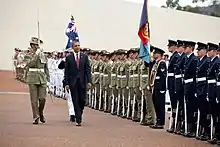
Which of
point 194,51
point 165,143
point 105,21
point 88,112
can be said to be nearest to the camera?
point 165,143

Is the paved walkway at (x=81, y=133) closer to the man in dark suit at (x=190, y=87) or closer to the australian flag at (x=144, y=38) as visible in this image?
Result: the man in dark suit at (x=190, y=87)

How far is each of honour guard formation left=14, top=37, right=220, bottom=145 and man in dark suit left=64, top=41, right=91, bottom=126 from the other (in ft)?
1.24

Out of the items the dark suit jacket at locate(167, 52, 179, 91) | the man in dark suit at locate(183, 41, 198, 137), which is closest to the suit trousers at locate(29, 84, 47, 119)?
the dark suit jacket at locate(167, 52, 179, 91)

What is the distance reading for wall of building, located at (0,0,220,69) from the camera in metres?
46.2

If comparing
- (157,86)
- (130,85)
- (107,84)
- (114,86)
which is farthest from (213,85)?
(107,84)

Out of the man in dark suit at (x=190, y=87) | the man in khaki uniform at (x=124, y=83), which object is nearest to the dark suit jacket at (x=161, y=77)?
the man in dark suit at (x=190, y=87)

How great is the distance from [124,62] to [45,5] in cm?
3072

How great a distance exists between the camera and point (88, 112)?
61.8 feet

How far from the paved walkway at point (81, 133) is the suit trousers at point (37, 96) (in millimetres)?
401

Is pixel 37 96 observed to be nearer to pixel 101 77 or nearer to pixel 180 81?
pixel 180 81

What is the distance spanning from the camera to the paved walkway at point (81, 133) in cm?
1105

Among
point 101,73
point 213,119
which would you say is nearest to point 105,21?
point 101,73

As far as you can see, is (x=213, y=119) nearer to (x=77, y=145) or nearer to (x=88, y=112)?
(x=77, y=145)

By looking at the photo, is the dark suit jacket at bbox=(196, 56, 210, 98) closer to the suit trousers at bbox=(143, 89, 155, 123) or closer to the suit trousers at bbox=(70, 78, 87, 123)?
the suit trousers at bbox=(143, 89, 155, 123)
